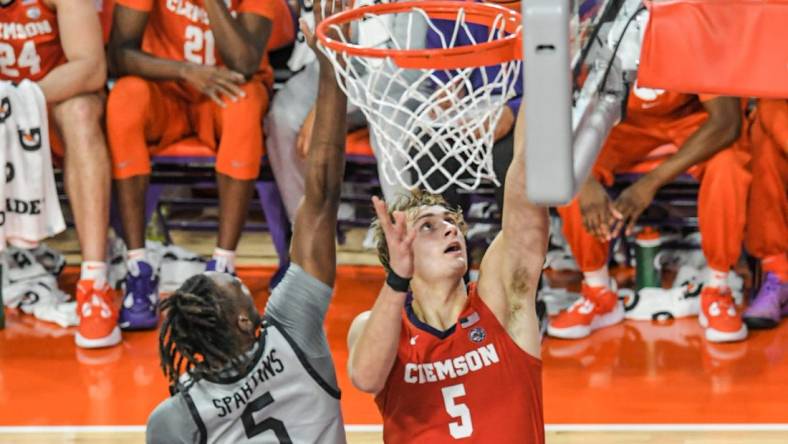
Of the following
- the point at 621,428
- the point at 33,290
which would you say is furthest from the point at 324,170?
the point at 33,290

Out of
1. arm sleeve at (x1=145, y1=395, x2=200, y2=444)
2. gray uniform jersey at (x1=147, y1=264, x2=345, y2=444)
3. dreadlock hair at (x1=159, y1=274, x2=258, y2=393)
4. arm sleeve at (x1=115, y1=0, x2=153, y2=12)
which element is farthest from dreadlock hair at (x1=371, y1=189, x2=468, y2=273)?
arm sleeve at (x1=115, y1=0, x2=153, y2=12)

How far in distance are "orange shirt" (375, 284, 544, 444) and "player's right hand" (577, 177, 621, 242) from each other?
201cm

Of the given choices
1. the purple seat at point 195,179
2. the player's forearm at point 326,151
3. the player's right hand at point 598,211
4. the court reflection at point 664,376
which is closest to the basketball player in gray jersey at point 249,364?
the player's forearm at point 326,151

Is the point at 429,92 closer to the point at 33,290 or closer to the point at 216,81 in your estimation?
the point at 216,81

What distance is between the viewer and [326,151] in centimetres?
367

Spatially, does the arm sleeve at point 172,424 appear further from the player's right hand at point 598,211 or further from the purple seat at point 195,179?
the purple seat at point 195,179

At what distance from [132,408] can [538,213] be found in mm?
2168

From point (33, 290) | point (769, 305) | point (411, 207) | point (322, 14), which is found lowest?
point (33, 290)

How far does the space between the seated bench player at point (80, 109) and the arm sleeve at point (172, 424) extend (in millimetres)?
2393

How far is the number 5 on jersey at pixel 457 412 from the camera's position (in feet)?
11.4

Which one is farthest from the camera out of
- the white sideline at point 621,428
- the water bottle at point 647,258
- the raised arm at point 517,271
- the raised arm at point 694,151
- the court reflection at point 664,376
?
the water bottle at point 647,258

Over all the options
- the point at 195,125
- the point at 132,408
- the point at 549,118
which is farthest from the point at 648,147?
the point at 549,118

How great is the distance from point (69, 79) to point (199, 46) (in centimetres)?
57

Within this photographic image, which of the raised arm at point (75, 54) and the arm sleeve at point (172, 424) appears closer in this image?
the arm sleeve at point (172, 424)
